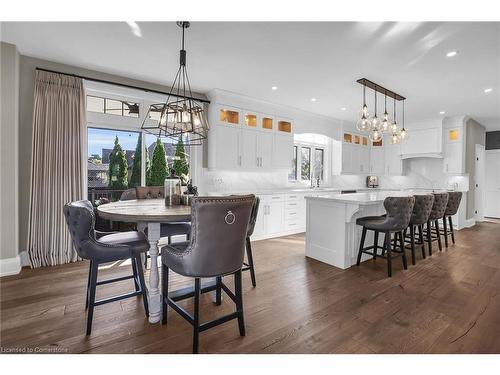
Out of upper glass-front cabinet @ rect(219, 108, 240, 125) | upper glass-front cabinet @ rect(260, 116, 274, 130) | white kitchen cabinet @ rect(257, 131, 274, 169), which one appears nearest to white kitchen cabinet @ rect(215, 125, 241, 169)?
upper glass-front cabinet @ rect(219, 108, 240, 125)

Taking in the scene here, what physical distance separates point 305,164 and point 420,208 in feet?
11.3

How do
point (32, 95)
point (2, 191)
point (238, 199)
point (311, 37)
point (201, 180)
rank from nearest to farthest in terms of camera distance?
point (238, 199), point (311, 37), point (2, 191), point (32, 95), point (201, 180)

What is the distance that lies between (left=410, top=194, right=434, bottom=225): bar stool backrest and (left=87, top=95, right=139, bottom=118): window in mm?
4400

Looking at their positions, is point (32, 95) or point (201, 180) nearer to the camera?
point (32, 95)

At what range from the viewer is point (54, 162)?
3.57m

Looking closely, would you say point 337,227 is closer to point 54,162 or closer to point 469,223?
point 54,162

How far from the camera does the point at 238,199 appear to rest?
1778 mm

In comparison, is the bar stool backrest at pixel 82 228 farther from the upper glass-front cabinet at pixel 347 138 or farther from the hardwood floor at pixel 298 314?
the upper glass-front cabinet at pixel 347 138

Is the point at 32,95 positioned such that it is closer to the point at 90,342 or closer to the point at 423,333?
the point at 90,342

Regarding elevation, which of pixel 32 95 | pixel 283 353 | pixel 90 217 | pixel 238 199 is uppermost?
pixel 32 95

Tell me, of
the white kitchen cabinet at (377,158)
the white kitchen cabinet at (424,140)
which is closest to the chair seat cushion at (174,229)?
the white kitchen cabinet at (377,158)

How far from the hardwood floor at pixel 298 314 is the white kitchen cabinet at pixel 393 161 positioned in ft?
14.5
